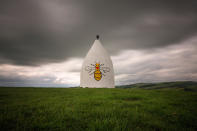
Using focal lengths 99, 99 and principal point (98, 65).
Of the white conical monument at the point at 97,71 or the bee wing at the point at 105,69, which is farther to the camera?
the bee wing at the point at 105,69

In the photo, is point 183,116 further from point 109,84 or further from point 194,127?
point 109,84

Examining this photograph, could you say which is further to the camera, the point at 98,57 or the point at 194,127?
the point at 98,57

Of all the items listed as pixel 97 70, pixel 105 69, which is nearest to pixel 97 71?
pixel 97 70

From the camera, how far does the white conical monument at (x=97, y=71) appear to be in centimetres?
1995

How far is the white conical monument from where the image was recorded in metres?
20.0

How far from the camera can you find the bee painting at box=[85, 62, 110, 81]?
19.9 m

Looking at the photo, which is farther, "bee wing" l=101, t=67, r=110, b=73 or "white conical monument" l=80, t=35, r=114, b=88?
"bee wing" l=101, t=67, r=110, b=73

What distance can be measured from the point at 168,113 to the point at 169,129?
170 cm

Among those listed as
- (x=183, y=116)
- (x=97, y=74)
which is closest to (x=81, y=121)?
(x=183, y=116)

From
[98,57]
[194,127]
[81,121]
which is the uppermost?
[98,57]

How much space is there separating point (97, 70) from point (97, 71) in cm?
21

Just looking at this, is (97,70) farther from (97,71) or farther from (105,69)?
(105,69)

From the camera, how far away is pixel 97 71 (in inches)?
787

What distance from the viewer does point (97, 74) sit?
19.9 m
